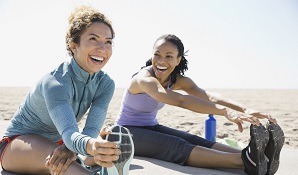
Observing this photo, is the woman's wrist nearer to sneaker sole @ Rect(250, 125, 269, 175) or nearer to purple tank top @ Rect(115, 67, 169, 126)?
sneaker sole @ Rect(250, 125, 269, 175)

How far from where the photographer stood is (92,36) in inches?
95.5

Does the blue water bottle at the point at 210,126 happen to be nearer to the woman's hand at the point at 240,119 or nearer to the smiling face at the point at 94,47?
the woman's hand at the point at 240,119

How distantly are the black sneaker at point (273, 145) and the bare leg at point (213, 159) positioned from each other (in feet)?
0.82

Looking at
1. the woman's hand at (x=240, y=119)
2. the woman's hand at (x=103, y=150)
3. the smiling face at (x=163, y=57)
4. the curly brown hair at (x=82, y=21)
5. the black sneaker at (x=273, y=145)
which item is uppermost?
the curly brown hair at (x=82, y=21)

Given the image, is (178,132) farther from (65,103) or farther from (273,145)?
(65,103)

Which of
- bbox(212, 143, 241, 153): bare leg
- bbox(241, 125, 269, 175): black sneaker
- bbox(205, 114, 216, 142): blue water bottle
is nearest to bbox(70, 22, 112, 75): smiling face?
bbox(241, 125, 269, 175): black sneaker

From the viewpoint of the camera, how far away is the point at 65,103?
7.27 ft

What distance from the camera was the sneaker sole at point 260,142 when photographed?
2.87 meters

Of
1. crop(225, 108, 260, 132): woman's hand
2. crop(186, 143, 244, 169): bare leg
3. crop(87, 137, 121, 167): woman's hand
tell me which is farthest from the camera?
crop(186, 143, 244, 169): bare leg

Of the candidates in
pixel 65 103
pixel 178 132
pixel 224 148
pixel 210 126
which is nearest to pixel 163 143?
pixel 178 132

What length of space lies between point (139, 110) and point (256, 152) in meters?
1.39

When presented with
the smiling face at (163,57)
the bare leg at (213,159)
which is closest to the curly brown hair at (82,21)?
the smiling face at (163,57)

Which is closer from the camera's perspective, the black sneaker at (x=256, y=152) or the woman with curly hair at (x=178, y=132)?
the black sneaker at (x=256, y=152)

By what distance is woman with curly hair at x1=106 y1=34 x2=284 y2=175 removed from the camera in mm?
2988
